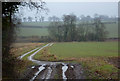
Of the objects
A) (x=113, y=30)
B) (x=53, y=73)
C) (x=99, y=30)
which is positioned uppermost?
(x=53, y=73)

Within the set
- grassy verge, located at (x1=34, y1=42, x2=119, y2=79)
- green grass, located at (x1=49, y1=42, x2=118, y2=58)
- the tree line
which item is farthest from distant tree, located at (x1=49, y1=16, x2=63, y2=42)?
grassy verge, located at (x1=34, y1=42, x2=119, y2=79)

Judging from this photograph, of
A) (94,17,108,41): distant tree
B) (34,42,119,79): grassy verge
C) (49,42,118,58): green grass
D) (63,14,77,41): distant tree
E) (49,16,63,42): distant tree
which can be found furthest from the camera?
(94,17,108,41): distant tree

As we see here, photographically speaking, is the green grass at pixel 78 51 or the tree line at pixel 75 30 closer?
the green grass at pixel 78 51

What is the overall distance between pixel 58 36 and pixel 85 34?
34.5 ft

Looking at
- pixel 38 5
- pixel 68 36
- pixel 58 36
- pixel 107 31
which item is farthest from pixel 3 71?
pixel 107 31

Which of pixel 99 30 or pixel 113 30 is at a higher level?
pixel 113 30

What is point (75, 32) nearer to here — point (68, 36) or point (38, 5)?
point (68, 36)

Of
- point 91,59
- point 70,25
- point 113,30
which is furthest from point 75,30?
point 91,59

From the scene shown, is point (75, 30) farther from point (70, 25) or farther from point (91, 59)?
point (91, 59)

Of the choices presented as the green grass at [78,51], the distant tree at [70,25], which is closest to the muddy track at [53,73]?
the green grass at [78,51]

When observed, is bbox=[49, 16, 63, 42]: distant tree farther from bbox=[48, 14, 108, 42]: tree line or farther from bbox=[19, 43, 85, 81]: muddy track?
bbox=[19, 43, 85, 81]: muddy track

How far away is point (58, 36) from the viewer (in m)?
43.9

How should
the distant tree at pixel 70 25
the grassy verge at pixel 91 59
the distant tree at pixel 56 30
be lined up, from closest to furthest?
1. the grassy verge at pixel 91 59
2. the distant tree at pixel 56 30
3. the distant tree at pixel 70 25

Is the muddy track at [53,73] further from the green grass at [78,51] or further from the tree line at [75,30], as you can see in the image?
the tree line at [75,30]
